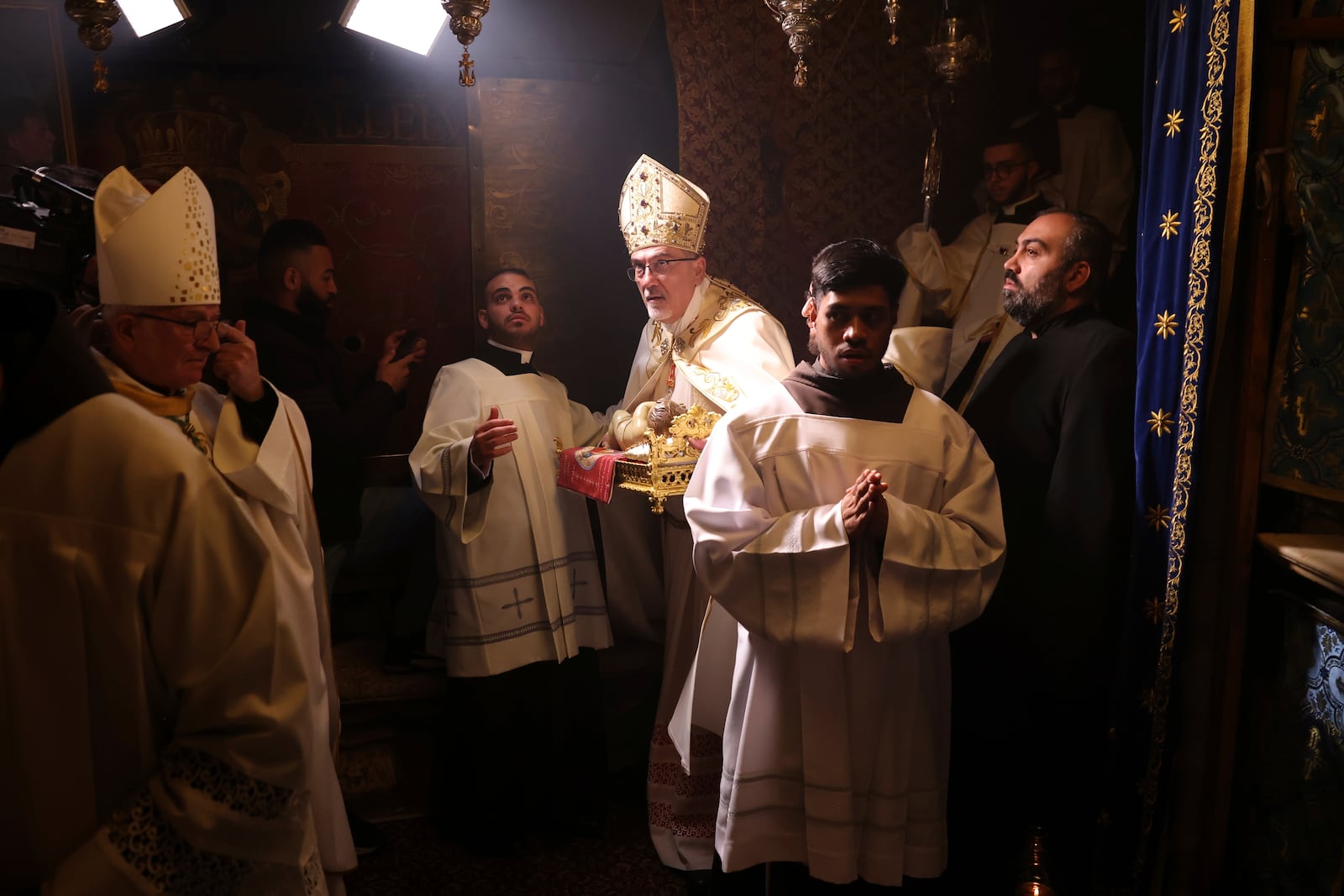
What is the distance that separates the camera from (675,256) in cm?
349

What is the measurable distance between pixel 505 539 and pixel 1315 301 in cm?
259

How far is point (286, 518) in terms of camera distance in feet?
7.95

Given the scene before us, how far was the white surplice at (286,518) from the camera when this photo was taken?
2.32 metres

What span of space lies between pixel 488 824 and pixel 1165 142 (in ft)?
10.3

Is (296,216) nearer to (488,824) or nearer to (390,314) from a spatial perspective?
(390,314)

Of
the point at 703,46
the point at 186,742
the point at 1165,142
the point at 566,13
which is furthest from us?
the point at 566,13

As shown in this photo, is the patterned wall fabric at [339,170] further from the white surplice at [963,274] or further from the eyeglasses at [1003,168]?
the eyeglasses at [1003,168]

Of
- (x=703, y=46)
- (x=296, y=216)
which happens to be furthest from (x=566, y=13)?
(x=296, y=216)

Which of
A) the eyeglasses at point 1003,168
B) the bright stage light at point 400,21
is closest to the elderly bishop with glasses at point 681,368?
the bright stage light at point 400,21

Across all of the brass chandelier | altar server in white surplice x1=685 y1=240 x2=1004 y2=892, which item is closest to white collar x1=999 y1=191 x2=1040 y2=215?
altar server in white surplice x1=685 y1=240 x2=1004 y2=892

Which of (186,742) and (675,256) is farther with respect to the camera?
(675,256)

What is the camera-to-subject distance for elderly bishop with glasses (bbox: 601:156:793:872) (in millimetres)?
3262

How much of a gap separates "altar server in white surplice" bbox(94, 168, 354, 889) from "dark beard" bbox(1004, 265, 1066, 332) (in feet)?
7.20

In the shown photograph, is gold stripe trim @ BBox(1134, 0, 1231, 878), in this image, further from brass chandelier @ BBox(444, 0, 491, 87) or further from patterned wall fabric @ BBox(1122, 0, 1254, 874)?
brass chandelier @ BBox(444, 0, 491, 87)
